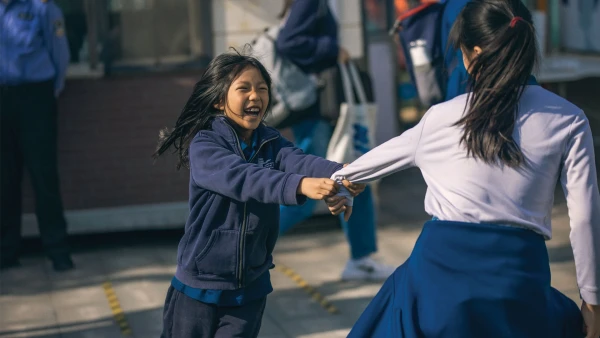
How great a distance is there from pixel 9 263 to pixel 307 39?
2584mm

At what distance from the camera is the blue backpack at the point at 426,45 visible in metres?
4.96

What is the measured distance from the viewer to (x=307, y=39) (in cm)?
562

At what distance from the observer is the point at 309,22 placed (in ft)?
18.4

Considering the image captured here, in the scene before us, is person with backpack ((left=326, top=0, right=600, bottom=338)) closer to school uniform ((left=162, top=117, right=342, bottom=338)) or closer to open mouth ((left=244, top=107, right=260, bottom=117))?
school uniform ((left=162, top=117, right=342, bottom=338))

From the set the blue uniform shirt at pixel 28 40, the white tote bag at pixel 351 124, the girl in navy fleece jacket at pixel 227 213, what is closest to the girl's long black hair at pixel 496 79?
the girl in navy fleece jacket at pixel 227 213

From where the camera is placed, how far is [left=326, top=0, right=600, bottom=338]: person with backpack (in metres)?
2.80

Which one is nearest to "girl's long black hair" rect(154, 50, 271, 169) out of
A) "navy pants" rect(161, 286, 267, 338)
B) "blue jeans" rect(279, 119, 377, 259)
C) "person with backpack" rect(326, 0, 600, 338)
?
"navy pants" rect(161, 286, 267, 338)

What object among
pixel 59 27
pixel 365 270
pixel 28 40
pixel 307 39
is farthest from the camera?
pixel 59 27

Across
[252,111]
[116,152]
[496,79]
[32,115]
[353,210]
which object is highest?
[496,79]

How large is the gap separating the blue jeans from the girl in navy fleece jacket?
2451mm

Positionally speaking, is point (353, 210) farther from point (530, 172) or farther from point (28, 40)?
point (530, 172)

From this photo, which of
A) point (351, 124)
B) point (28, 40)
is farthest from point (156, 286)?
point (28, 40)

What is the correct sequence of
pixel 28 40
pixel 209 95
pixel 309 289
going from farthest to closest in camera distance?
pixel 28 40, pixel 309 289, pixel 209 95

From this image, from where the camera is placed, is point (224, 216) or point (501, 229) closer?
point (501, 229)
